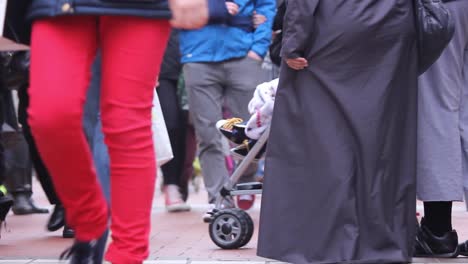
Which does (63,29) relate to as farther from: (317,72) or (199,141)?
(199,141)

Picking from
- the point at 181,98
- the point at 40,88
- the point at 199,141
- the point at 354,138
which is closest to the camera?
the point at 40,88

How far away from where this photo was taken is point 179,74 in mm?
8625

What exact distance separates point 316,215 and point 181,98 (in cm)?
398

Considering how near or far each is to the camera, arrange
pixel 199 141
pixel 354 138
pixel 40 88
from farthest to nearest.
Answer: pixel 199 141 < pixel 354 138 < pixel 40 88

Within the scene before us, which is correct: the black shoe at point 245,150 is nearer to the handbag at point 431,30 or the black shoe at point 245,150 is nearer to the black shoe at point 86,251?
the handbag at point 431,30

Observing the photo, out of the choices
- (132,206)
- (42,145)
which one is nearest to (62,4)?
(42,145)

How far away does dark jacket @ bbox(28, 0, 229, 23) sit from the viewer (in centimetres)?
358

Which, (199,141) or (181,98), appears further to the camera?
(181,98)

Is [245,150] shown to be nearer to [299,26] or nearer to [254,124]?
[254,124]

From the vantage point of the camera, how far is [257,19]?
26.3 ft

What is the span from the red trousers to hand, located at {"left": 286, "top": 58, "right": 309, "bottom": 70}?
4.45 feet

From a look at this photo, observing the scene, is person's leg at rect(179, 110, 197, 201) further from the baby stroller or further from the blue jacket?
the baby stroller

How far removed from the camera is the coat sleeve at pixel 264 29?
793 cm

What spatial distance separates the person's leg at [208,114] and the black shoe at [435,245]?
2.48 meters
